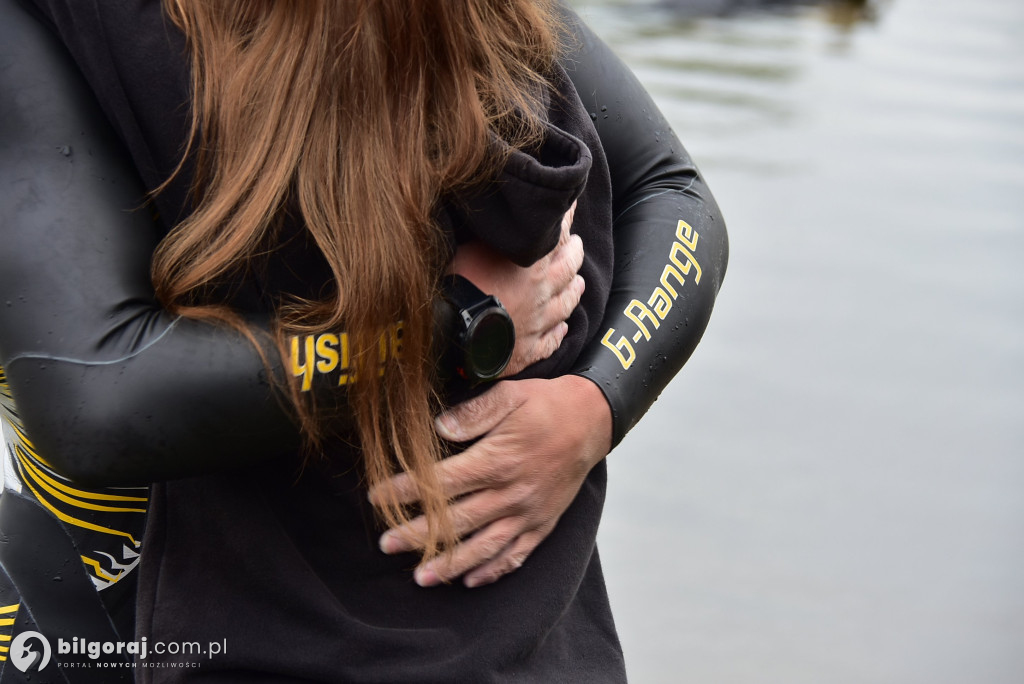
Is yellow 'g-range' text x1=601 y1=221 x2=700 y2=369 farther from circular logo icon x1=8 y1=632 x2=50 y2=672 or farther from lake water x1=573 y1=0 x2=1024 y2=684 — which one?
lake water x1=573 y1=0 x2=1024 y2=684

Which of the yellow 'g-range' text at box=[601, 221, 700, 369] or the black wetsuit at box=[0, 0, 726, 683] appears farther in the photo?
the yellow 'g-range' text at box=[601, 221, 700, 369]

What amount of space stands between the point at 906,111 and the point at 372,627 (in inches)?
266

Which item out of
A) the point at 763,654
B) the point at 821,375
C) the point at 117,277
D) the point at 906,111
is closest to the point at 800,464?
the point at 821,375

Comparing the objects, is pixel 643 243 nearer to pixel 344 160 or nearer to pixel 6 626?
pixel 344 160

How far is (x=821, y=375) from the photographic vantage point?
13.2 feet

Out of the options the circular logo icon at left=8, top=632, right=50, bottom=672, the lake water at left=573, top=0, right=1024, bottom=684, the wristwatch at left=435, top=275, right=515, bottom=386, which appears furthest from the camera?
the lake water at left=573, top=0, right=1024, bottom=684

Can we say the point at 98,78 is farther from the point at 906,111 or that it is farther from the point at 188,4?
the point at 906,111

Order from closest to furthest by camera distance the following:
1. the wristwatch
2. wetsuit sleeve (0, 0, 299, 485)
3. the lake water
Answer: wetsuit sleeve (0, 0, 299, 485) < the wristwatch < the lake water

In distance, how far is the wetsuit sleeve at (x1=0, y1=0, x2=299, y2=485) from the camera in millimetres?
1000

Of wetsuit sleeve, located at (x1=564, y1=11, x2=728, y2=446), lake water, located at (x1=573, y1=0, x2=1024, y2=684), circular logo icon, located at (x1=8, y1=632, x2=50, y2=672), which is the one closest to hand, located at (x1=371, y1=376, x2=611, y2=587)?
wetsuit sleeve, located at (x1=564, y1=11, x2=728, y2=446)

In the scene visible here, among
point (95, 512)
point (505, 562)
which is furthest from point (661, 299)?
point (95, 512)

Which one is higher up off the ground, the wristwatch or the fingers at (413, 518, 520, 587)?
the wristwatch

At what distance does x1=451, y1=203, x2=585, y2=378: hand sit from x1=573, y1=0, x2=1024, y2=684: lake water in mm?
1717

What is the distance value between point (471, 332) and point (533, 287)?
5.7 inches
